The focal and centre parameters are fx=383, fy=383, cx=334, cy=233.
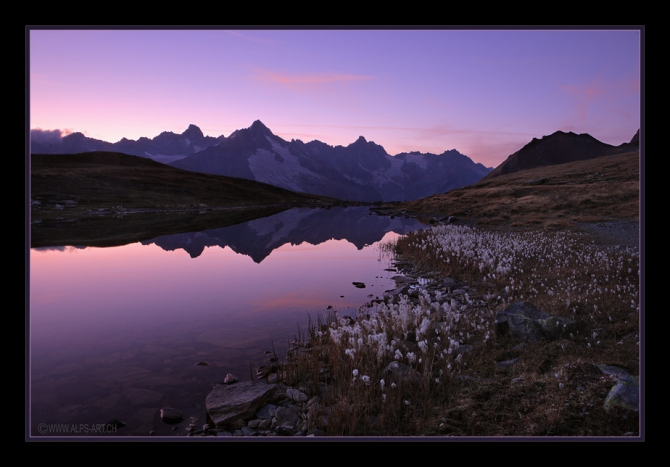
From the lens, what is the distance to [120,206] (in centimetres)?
7081

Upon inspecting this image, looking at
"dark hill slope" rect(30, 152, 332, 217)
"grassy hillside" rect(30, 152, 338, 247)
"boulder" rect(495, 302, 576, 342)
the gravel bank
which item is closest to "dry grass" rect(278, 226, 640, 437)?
"boulder" rect(495, 302, 576, 342)

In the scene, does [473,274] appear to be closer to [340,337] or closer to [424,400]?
[340,337]

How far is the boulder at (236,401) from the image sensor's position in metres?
6.76

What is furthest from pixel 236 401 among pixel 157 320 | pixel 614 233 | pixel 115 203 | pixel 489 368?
pixel 115 203

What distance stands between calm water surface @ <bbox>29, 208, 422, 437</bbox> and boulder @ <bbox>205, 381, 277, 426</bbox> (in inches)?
14.5

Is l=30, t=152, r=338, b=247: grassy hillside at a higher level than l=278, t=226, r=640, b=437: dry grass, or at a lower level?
higher

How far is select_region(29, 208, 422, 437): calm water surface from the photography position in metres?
7.64

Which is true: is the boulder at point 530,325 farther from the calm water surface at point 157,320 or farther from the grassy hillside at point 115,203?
the grassy hillside at point 115,203

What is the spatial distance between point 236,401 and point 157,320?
23.6 ft

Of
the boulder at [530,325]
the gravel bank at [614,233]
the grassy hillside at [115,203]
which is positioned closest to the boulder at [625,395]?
the boulder at [530,325]

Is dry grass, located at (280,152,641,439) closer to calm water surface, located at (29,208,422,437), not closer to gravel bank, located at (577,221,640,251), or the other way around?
calm water surface, located at (29,208,422,437)

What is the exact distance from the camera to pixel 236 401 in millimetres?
6961

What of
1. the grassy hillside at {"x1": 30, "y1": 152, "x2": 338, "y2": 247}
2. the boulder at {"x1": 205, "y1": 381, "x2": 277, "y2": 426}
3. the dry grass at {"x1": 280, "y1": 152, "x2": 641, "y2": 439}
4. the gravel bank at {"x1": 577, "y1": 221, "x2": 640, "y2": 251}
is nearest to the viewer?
the dry grass at {"x1": 280, "y1": 152, "x2": 641, "y2": 439}
